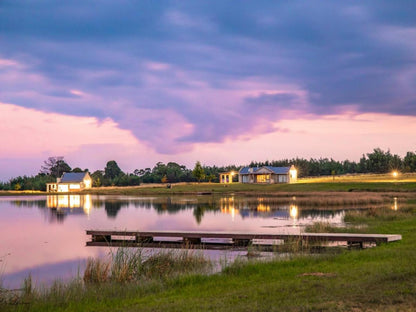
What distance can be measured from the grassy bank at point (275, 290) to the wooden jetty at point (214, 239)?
461 cm

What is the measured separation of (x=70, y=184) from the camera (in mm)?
118250

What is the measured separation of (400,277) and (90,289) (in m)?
7.99

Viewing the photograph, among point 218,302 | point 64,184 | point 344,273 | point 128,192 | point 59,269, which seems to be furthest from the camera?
point 64,184

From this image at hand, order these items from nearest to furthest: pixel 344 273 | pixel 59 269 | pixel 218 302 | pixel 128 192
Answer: pixel 218 302, pixel 344 273, pixel 59 269, pixel 128 192

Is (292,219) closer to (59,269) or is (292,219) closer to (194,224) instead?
(194,224)

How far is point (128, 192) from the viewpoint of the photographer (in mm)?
95562

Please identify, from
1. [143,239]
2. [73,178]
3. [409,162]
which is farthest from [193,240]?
[409,162]

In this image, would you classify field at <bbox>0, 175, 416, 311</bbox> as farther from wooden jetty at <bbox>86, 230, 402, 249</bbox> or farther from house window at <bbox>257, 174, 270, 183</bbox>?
house window at <bbox>257, 174, 270, 183</bbox>

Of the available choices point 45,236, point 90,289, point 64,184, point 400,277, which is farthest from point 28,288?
point 64,184

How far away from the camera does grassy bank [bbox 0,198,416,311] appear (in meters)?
9.58

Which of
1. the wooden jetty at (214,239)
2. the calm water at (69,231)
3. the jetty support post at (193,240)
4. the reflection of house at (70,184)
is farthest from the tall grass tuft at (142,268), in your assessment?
the reflection of house at (70,184)

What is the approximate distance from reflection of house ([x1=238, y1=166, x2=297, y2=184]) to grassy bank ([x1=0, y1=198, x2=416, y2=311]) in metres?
87.2

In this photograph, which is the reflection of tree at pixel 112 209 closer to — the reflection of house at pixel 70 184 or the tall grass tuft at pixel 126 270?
the tall grass tuft at pixel 126 270

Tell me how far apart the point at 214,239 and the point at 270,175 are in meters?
79.6
